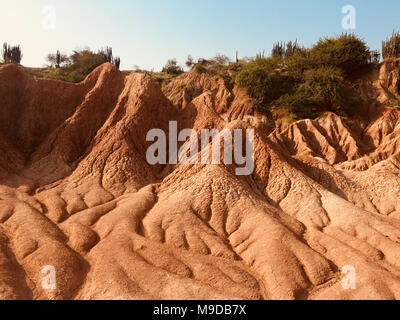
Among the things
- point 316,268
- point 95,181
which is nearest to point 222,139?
point 95,181

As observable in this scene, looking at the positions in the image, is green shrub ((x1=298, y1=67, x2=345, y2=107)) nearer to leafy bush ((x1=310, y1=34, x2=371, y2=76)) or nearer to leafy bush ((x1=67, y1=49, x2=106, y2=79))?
leafy bush ((x1=310, y1=34, x2=371, y2=76))

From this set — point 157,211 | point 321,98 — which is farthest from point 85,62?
point 157,211

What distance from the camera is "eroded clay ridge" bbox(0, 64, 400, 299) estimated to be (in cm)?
1141

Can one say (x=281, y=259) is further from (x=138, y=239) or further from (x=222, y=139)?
(x=222, y=139)

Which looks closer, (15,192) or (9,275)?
(9,275)

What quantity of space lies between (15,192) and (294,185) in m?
12.8

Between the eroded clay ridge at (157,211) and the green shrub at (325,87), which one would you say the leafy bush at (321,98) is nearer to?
the green shrub at (325,87)

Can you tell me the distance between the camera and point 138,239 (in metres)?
13.2

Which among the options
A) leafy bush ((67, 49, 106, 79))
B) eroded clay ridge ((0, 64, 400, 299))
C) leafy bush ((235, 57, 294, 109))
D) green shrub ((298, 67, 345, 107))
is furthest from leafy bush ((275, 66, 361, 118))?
leafy bush ((67, 49, 106, 79))

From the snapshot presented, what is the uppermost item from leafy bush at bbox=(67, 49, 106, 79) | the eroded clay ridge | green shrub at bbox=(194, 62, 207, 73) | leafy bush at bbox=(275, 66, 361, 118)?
leafy bush at bbox=(67, 49, 106, 79)

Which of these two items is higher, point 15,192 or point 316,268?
point 15,192

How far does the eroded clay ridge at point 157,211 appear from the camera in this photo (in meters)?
11.4

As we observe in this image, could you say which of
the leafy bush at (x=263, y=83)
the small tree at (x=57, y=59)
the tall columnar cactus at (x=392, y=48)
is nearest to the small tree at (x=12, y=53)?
the small tree at (x=57, y=59)
